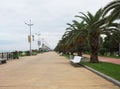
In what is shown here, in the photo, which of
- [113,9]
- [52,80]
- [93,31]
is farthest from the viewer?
[93,31]

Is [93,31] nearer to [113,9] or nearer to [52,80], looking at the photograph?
[113,9]

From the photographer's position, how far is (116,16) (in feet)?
67.8

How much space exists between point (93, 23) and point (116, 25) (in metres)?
3.19

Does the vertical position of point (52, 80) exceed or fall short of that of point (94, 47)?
it falls short

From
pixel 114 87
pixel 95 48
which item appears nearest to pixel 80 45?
pixel 95 48

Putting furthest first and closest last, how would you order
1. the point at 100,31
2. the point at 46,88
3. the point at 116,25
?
the point at 100,31
the point at 116,25
the point at 46,88

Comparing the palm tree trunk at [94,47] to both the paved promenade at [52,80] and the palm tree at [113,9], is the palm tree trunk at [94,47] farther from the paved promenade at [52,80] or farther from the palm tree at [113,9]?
the palm tree at [113,9]

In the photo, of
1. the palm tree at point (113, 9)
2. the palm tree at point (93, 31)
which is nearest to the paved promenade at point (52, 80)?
the palm tree at point (113, 9)

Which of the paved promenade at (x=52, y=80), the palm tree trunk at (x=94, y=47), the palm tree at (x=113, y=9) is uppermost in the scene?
the palm tree at (x=113, y=9)

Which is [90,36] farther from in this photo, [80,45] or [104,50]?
[104,50]

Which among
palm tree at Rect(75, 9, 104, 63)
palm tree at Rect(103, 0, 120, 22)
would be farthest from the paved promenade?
palm tree at Rect(75, 9, 104, 63)

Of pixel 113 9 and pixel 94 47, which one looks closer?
pixel 113 9

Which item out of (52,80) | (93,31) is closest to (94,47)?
(93,31)

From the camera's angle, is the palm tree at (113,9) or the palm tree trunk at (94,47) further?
the palm tree trunk at (94,47)
